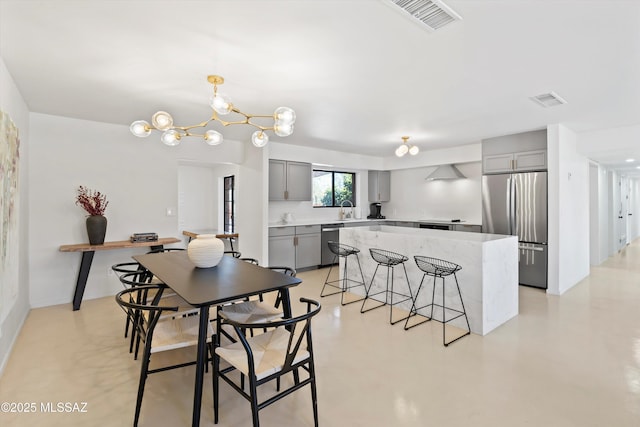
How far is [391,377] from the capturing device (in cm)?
248

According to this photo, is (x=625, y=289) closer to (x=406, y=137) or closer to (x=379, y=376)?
(x=406, y=137)

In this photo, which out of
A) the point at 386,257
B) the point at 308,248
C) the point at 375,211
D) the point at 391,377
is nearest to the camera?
the point at 391,377

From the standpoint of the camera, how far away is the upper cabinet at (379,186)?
7836 mm

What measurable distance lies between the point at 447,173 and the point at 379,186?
1.78m

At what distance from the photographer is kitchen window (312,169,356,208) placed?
731 cm

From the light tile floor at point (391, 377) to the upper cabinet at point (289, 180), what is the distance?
9.66 feet

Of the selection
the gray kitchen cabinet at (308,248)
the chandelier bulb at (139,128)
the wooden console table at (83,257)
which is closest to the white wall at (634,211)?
the gray kitchen cabinet at (308,248)

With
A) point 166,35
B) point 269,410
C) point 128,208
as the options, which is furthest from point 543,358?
point 128,208

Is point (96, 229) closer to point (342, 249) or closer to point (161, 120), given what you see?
point (161, 120)

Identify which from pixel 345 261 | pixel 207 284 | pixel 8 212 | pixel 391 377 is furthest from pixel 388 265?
pixel 8 212

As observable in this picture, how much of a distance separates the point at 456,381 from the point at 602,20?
2.63m

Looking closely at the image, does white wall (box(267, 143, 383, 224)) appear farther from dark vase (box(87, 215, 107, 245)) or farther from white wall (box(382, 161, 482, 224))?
dark vase (box(87, 215, 107, 245))

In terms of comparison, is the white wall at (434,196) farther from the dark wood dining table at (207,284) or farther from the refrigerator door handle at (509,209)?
the dark wood dining table at (207,284)

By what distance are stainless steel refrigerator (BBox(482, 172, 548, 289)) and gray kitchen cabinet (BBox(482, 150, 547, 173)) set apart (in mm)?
96
